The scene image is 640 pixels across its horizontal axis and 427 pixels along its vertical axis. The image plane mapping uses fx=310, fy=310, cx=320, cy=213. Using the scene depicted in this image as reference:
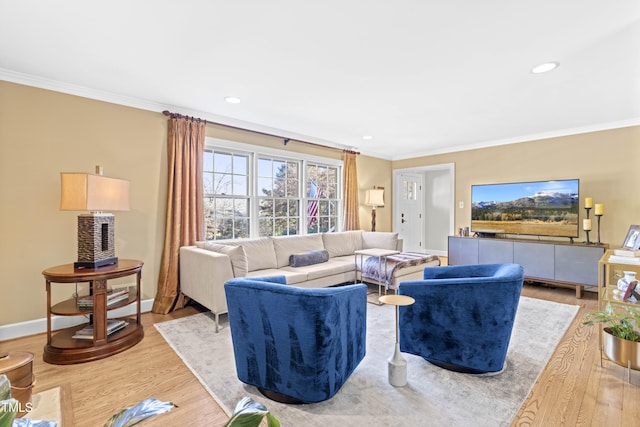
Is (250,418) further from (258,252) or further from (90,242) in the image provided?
(258,252)

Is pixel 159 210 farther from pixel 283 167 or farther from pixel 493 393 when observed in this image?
pixel 493 393

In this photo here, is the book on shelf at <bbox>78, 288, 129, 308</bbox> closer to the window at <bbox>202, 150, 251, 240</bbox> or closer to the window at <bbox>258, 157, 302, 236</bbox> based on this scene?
the window at <bbox>202, 150, 251, 240</bbox>

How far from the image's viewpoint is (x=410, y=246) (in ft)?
23.7

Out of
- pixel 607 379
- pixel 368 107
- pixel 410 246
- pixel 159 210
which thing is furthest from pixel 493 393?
pixel 410 246

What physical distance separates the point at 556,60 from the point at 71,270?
4328 millimetres

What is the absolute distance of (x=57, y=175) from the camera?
118 inches

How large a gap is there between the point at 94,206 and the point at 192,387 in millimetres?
1649

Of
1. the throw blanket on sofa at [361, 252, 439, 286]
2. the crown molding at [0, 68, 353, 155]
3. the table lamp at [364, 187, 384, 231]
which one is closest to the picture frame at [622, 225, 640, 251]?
the throw blanket on sofa at [361, 252, 439, 286]

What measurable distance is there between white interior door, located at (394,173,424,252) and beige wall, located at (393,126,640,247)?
5.55ft

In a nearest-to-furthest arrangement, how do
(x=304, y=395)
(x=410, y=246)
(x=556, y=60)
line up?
(x=304, y=395)
(x=556, y=60)
(x=410, y=246)

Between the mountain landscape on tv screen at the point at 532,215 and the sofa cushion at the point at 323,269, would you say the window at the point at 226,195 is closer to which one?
the sofa cushion at the point at 323,269

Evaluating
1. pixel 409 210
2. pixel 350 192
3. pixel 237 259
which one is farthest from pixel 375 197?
pixel 237 259

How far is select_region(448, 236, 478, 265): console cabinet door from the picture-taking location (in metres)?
5.16

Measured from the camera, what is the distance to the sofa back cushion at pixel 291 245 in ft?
13.5
